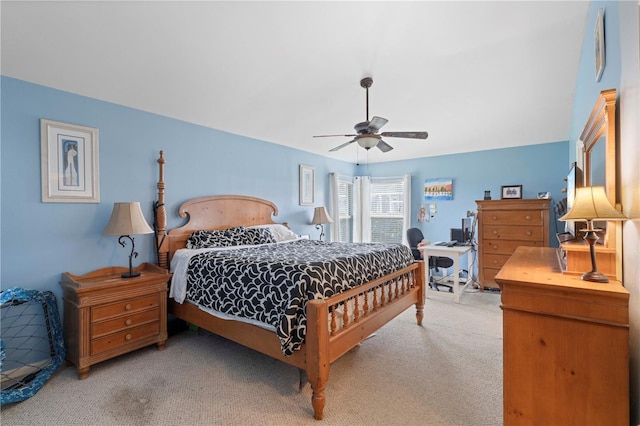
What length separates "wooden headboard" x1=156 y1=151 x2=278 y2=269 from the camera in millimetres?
3250

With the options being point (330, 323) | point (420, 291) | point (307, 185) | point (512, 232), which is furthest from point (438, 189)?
point (330, 323)

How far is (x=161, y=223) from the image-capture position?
323 centimetres

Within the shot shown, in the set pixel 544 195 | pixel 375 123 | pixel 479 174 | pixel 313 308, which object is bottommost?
pixel 313 308

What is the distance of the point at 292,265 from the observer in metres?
2.25

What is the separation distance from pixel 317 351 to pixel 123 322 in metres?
1.82

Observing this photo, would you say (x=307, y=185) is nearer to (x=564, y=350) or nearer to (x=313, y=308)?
(x=313, y=308)

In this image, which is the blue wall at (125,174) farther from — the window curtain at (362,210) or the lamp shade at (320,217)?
the window curtain at (362,210)

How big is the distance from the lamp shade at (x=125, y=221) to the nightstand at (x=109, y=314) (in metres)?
0.43

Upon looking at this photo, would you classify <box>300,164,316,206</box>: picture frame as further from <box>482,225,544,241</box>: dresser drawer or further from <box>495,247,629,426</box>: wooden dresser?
<box>495,247,629,426</box>: wooden dresser

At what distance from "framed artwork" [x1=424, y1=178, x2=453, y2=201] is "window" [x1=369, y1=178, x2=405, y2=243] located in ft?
1.50

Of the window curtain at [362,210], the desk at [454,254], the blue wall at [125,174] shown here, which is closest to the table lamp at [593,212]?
the desk at [454,254]

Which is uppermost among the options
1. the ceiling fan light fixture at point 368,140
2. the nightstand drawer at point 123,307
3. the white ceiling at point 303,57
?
the white ceiling at point 303,57

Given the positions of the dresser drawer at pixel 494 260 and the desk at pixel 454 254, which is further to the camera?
the dresser drawer at pixel 494 260

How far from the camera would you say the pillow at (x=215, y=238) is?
11.1 ft
